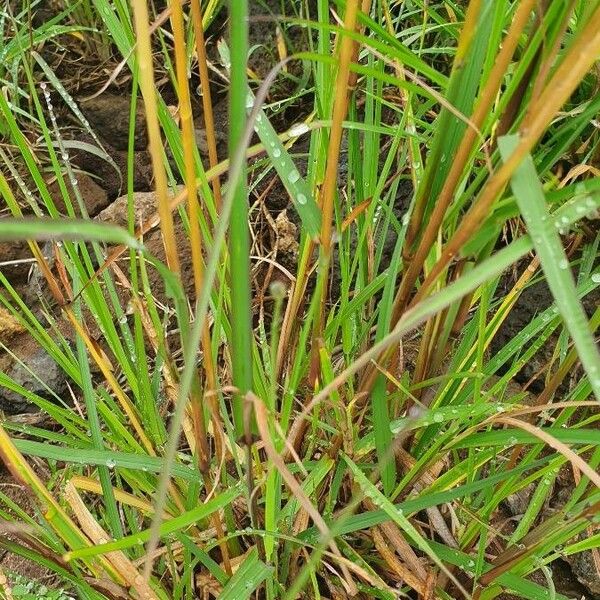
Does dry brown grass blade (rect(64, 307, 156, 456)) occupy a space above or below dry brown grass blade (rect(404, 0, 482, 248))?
below

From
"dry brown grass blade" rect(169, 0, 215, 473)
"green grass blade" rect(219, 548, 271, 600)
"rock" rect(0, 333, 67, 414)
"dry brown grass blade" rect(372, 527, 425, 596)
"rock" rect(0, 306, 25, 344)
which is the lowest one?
"rock" rect(0, 333, 67, 414)

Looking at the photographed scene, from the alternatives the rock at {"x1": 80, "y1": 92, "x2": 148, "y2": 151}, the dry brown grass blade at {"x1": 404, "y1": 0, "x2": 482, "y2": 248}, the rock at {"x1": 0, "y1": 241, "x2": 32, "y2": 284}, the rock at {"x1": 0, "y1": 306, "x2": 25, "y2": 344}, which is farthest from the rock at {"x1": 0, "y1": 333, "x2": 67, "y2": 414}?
the dry brown grass blade at {"x1": 404, "y1": 0, "x2": 482, "y2": 248}

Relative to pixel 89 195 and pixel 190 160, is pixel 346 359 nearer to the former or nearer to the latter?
pixel 190 160

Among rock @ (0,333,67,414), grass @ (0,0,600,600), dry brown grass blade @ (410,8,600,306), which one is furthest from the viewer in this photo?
rock @ (0,333,67,414)

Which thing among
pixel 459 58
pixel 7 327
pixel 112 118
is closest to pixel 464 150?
pixel 459 58

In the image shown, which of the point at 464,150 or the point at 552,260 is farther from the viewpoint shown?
the point at 464,150

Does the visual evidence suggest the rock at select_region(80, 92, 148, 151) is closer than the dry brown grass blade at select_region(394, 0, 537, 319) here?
No

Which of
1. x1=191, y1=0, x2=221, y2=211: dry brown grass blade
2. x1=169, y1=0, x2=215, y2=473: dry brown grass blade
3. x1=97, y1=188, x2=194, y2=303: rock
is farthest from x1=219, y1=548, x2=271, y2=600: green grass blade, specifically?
x1=97, y1=188, x2=194, y2=303: rock

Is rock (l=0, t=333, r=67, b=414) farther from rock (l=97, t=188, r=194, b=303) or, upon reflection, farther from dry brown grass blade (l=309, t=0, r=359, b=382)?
dry brown grass blade (l=309, t=0, r=359, b=382)

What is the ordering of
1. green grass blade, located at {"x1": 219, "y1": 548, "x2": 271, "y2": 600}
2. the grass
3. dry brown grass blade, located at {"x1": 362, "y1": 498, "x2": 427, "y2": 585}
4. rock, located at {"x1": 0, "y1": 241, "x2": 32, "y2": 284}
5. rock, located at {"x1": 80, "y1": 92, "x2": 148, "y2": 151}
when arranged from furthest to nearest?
rock, located at {"x1": 80, "y1": 92, "x2": 148, "y2": 151} < rock, located at {"x1": 0, "y1": 241, "x2": 32, "y2": 284} < dry brown grass blade, located at {"x1": 362, "y1": 498, "x2": 427, "y2": 585} < green grass blade, located at {"x1": 219, "y1": 548, "x2": 271, "y2": 600} < the grass
